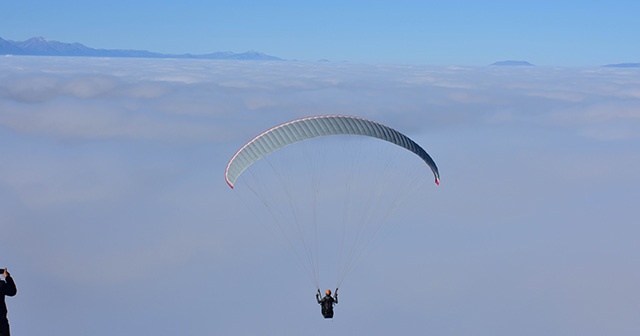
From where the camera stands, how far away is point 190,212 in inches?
6339

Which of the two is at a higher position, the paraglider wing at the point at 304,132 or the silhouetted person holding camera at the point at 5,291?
the paraglider wing at the point at 304,132

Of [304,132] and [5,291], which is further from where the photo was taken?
[304,132]

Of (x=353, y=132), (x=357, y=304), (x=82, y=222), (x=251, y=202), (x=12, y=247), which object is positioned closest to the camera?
(x=353, y=132)

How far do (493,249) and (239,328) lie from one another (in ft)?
248

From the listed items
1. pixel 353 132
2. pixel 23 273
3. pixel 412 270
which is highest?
pixel 353 132

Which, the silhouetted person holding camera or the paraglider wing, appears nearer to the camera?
the silhouetted person holding camera

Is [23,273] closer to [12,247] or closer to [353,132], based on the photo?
[12,247]

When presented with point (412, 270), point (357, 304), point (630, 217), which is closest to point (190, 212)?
point (357, 304)

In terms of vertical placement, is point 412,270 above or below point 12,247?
below

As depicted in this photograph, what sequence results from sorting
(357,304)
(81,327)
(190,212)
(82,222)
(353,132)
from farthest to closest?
(190,212)
(82,222)
(357,304)
(81,327)
(353,132)

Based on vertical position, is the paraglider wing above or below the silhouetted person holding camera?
above

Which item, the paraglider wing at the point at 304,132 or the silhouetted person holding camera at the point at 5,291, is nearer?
the silhouetted person holding camera at the point at 5,291

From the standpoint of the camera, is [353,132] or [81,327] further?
[81,327]

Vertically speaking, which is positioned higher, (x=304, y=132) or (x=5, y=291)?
(x=304, y=132)
